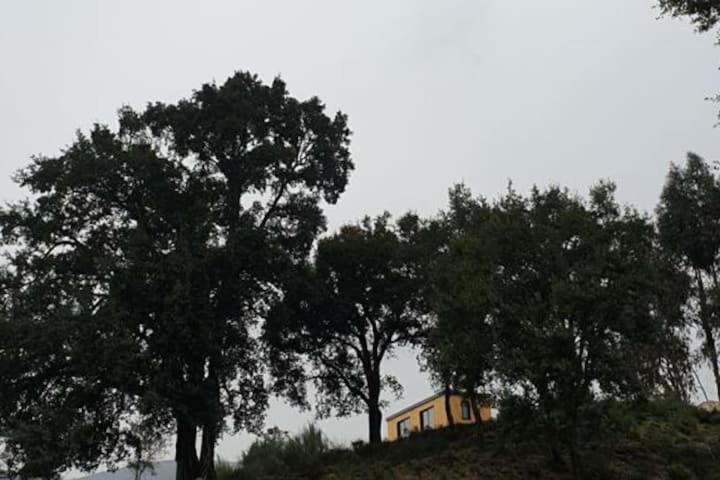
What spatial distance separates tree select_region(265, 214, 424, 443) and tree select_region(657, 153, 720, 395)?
12364mm

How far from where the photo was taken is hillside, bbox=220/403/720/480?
19.9m

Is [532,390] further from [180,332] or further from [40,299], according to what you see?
[40,299]

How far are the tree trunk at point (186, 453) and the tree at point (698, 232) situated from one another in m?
22.5

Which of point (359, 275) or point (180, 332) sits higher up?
point (359, 275)

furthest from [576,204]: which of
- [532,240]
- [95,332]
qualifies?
[95,332]

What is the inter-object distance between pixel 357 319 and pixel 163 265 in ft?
38.1

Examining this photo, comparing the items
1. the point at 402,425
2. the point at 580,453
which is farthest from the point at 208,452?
the point at 402,425

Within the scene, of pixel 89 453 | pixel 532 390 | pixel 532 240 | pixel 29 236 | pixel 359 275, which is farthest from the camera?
pixel 359 275

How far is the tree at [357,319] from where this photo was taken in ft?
103

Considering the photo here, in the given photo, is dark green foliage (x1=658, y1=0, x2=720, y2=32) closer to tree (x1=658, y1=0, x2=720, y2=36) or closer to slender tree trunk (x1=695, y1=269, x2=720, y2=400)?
tree (x1=658, y1=0, x2=720, y2=36)

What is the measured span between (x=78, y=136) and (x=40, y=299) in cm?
698

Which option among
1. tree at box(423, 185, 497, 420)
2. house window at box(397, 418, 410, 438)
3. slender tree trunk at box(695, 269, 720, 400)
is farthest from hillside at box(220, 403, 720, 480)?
house window at box(397, 418, 410, 438)

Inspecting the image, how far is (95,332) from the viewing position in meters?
21.1

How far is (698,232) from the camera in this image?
3109 cm
